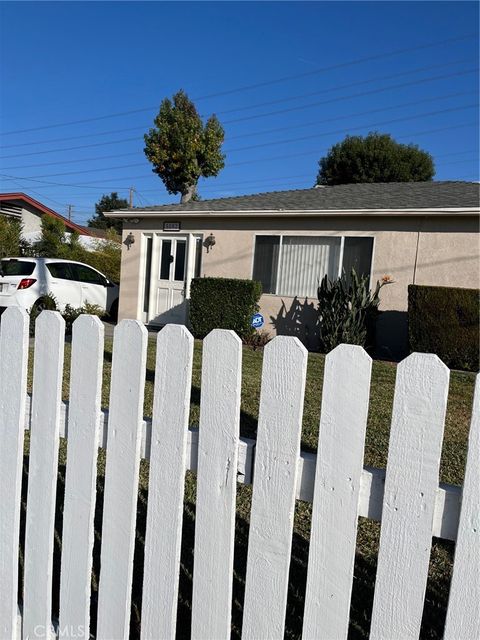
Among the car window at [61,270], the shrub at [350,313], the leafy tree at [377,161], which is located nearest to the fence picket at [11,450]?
the shrub at [350,313]

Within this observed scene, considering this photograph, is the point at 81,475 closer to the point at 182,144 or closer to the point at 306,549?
the point at 306,549

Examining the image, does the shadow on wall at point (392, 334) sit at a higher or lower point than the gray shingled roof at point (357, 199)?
lower

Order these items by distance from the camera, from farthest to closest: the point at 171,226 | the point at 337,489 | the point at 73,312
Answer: the point at 171,226
the point at 73,312
the point at 337,489

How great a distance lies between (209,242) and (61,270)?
3.71 metres

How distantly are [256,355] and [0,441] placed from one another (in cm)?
705

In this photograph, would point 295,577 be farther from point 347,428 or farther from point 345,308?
point 345,308

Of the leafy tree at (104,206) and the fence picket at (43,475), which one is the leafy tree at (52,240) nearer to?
the fence picket at (43,475)

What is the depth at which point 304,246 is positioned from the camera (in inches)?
468

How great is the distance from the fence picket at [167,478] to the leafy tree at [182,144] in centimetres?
2897

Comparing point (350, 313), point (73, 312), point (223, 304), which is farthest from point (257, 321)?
point (73, 312)

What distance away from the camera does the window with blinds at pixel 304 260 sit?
1138cm

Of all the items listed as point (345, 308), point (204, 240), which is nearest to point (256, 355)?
point (345, 308)

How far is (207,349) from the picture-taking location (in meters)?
1.59

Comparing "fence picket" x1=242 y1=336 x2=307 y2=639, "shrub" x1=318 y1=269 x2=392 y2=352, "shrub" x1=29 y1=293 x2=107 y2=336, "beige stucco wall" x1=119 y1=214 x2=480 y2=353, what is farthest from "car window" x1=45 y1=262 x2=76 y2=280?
"fence picket" x1=242 y1=336 x2=307 y2=639
